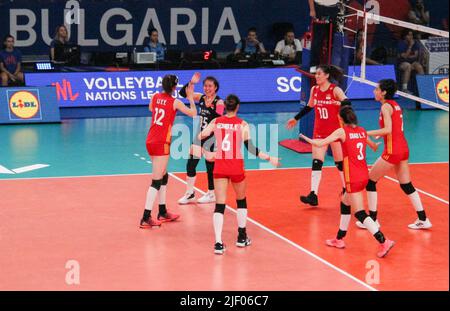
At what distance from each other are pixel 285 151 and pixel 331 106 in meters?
4.47

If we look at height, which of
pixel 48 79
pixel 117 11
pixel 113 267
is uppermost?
pixel 117 11

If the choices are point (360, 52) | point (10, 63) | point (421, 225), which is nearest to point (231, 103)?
point (421, 225)

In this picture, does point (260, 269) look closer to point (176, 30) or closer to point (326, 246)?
point (326, 246)

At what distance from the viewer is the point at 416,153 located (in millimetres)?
20531

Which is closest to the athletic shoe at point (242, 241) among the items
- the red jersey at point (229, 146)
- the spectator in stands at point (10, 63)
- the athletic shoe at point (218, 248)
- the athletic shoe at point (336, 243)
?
the athletic shoe at point (218, 248)

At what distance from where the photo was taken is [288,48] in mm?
27078

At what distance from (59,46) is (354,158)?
44.5 ft

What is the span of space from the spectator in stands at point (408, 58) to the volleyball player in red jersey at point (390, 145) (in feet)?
40.6

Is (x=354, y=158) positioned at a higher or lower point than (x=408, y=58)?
lower

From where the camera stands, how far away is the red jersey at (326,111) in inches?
642

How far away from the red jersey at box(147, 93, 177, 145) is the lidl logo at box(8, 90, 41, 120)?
9.07m

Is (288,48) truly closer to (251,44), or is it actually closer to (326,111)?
(251,44)

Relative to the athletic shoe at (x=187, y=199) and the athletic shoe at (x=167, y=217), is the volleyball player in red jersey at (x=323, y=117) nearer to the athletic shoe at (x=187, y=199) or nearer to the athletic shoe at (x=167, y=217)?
the athletic shoe at (x=187, y=199)

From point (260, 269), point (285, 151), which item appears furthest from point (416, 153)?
point (260, 269)
